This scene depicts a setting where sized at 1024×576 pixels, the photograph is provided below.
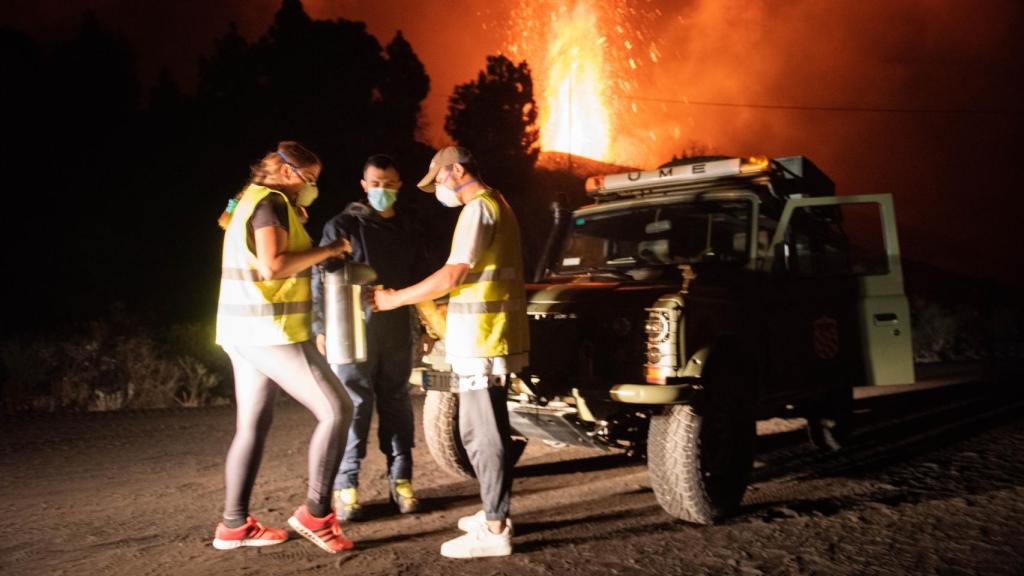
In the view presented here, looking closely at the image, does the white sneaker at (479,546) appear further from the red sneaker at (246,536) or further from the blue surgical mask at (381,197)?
the blue surgical mask at (381,197)

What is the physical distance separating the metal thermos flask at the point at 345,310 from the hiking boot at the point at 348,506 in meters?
0.82

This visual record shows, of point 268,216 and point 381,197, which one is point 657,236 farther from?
point 268,216

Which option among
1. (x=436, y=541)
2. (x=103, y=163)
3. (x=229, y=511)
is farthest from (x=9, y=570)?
(x=103, y=163)

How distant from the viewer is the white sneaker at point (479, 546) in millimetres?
3881

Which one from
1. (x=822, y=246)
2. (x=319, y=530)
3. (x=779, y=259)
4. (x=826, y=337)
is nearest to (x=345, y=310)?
(x=319, y=530)

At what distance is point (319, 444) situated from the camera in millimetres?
3963

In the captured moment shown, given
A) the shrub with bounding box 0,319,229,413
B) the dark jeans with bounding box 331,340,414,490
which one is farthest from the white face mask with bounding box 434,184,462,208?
the shrub with bounding box 0,319,229,413

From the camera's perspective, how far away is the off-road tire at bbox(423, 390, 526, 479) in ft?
18.0

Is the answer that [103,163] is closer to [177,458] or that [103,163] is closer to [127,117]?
[127,117]

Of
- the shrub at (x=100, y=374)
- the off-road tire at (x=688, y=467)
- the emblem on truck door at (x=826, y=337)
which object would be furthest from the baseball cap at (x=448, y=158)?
the shrub at (x=100, y=374)

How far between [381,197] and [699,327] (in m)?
1.99

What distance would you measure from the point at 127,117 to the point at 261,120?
3.38 meters

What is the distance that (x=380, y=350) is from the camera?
473cm

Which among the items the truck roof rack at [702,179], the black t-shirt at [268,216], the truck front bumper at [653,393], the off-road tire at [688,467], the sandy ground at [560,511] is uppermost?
the truck roof rack at [702,179]
